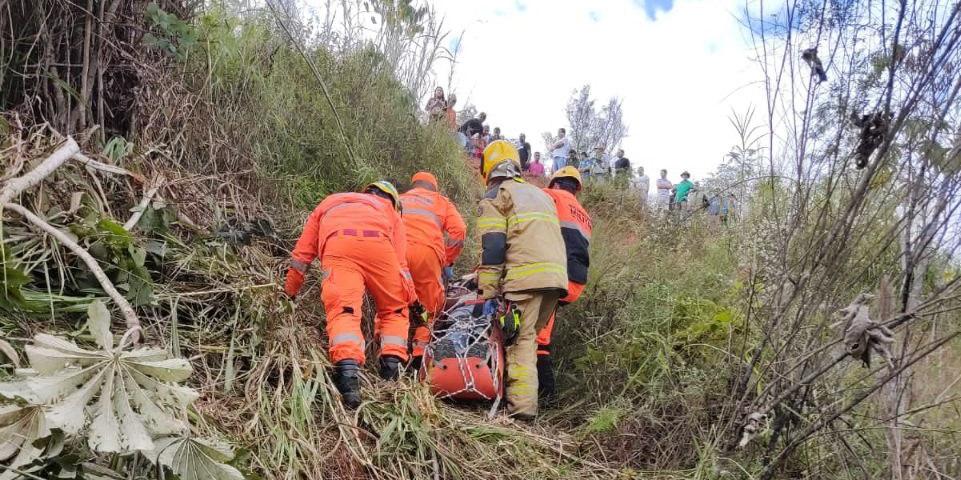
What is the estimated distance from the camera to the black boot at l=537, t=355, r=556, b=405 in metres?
4.12

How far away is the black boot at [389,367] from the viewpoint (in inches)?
131

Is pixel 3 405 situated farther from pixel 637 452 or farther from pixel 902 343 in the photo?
pixel 902 343

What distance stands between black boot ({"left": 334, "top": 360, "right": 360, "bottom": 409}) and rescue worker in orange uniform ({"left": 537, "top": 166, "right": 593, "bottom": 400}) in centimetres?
148

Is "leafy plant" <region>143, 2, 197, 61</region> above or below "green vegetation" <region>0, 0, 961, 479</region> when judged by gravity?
above

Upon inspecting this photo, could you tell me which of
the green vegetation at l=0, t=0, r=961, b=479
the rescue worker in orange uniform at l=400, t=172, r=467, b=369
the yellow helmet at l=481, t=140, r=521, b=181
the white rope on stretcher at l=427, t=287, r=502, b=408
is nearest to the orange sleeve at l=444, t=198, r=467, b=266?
the rescue worker in orange uniform at l=400, t=172, r=467, b=369

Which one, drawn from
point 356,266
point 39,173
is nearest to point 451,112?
point 356,266

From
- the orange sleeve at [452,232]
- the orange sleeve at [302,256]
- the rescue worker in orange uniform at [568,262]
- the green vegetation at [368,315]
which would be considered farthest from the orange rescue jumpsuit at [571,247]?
the orange sleeve at [302,256]

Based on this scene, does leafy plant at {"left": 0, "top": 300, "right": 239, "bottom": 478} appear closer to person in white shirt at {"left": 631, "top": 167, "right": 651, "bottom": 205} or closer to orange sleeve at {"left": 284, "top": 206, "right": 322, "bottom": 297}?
orange sleeve at {"left": 284, "top": 206, "right": 322, "bottom": 297}

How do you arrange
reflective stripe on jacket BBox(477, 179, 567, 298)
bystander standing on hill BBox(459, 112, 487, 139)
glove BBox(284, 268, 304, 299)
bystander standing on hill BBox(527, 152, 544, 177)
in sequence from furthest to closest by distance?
bystander standing on hill BBox(527, 152, 544, 177), bystander standing on hill BBox(459, 112, 487, 139), reflective stripe on jacket BBox(477, 179, 567, 298), glove BBox(284, 268, 304, 299)

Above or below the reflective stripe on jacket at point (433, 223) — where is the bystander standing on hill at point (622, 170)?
above

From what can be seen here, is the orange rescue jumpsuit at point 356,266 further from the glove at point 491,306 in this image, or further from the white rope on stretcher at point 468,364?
the glove at point 491,306

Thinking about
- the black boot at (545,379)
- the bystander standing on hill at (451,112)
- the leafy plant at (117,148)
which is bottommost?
the black boot at (545,379)

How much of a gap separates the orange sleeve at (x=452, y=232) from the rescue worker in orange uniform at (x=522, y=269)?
0.51 metres

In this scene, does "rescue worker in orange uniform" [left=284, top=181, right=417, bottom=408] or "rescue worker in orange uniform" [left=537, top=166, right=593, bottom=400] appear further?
"rescue worker in orange uniform" [left=537, top=166, right=593, bottom=400]
